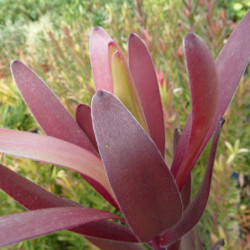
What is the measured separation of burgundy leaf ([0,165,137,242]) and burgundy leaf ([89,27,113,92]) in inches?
7.6

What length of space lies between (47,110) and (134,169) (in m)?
0.22

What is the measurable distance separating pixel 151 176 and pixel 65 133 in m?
0.19

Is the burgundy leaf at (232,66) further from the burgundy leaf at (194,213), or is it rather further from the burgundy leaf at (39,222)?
the burgundy leaf at (39,222)

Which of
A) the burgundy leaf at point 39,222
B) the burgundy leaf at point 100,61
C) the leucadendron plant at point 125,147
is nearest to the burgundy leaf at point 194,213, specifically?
the leucadendron plant at point 125,147

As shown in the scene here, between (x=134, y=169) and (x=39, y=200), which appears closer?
(x=134, y=169)

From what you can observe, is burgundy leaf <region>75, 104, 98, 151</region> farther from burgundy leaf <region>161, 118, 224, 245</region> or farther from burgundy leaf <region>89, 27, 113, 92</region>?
burgundy leaf <region>161, 118, 224, 245</region>

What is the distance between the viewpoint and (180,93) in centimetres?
148

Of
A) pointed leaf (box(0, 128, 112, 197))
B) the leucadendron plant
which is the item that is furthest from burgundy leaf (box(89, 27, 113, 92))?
pointed leaf (box(0, 128, 112, 197))

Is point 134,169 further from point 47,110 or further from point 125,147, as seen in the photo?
point 47,110

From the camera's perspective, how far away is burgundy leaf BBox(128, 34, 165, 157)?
0.58 m

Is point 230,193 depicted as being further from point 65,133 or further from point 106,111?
point 106,111

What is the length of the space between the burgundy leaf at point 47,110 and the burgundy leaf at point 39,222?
0.13m

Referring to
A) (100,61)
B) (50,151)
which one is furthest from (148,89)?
(50,151)

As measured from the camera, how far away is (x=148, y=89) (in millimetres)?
584
